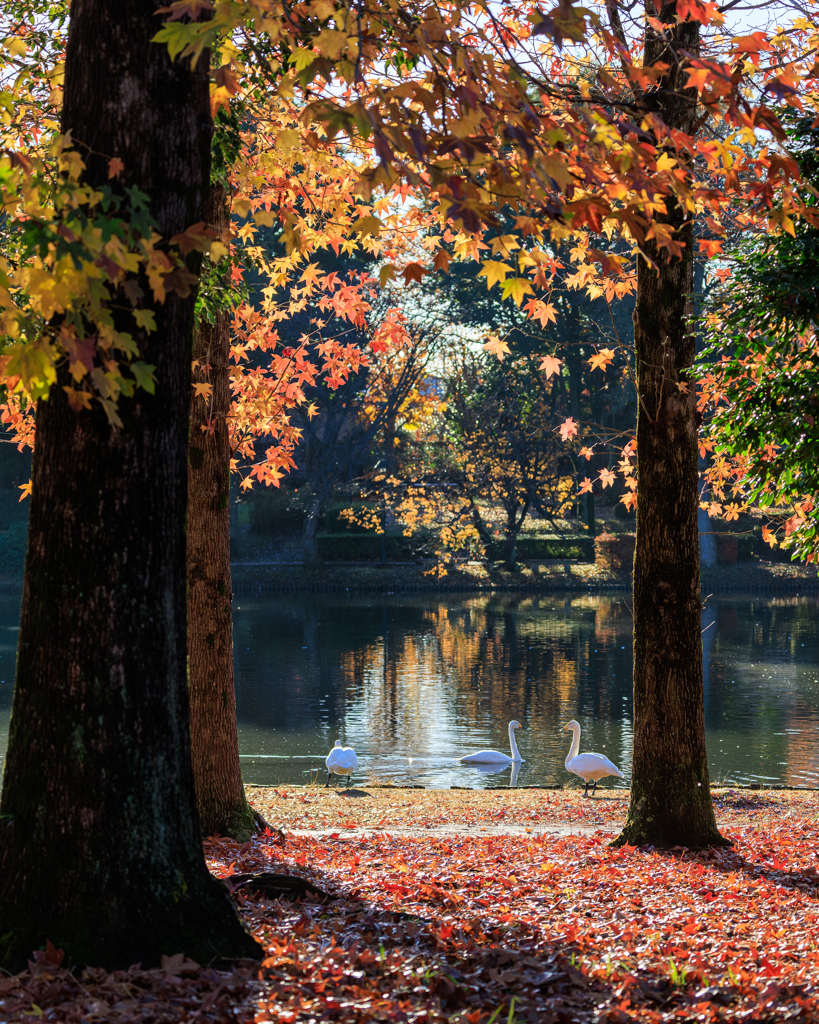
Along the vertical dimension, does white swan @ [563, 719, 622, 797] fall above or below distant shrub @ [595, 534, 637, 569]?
below

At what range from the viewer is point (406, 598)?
35625 millimetres

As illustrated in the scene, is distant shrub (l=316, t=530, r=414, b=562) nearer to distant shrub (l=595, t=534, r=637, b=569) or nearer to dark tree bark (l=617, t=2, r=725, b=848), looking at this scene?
distant shrub (l=595, t=534, r=637, b=569)

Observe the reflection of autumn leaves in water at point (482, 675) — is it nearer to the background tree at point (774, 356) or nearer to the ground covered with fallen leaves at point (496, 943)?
the ground covered with fallen leaves at point (496, 943)

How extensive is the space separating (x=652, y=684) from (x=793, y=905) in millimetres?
2046

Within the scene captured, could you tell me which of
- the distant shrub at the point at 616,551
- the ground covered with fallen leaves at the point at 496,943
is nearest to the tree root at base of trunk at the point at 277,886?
the ground covered with fallen leaves at the point at 496,943

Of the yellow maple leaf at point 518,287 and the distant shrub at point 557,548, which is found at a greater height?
the yellow maple leaf at point 518,287

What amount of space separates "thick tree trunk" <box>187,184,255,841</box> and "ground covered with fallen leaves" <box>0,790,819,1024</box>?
44 cm

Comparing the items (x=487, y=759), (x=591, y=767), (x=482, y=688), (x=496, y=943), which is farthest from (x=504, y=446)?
(x=496, y=943)

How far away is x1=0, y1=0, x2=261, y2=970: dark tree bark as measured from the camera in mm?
3783

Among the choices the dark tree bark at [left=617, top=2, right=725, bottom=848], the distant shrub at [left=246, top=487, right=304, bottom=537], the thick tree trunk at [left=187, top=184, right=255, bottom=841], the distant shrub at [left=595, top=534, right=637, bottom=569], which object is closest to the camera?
the dark tree bark at [left=617, top=2, right=725, bottom=848]

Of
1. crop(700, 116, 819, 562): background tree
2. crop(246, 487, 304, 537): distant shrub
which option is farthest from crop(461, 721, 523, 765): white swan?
crop(246, 487, 304, 537): distant shrub

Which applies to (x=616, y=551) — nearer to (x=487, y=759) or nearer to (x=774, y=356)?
(x=487, y=759)

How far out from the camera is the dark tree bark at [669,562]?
285 inches

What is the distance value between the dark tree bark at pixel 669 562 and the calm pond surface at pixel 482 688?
590 centimetres
